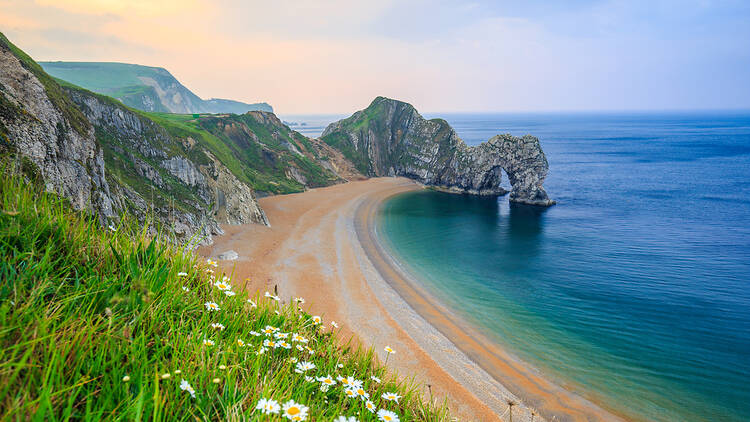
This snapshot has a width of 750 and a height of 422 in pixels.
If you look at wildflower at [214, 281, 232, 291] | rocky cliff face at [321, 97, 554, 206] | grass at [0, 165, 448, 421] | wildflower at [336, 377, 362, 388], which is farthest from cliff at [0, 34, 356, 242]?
rocky cliff face at [321, 97, 554, 206]

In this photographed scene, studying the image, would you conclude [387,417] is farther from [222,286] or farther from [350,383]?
[222,286]

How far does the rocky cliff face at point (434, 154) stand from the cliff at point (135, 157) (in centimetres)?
2311

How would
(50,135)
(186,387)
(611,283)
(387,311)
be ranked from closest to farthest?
(186,387) < (50,135) < (387,311) < (611,283)

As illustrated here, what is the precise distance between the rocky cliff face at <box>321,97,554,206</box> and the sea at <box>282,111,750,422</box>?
5879mm

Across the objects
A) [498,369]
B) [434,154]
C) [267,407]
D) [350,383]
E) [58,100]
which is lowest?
[498,369]

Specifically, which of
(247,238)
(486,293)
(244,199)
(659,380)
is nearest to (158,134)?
(244,199)

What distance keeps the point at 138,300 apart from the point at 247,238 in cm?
3499

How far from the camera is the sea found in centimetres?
1820

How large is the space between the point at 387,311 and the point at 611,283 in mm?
20823

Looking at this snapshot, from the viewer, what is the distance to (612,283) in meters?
29.5

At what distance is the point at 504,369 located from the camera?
61.1ft

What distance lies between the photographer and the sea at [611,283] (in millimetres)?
18203

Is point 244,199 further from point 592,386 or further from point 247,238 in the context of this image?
point 592,386

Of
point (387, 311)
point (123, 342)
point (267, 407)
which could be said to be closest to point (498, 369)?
point (387, 311)
